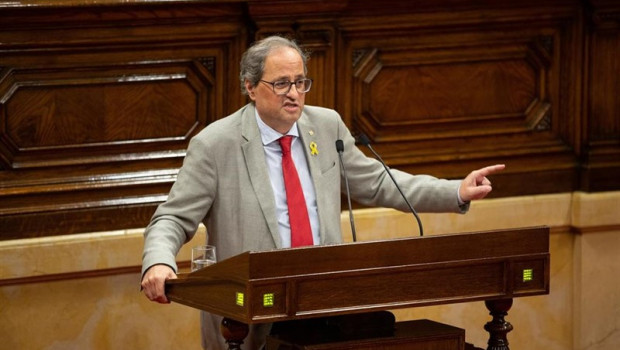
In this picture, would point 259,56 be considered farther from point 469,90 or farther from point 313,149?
point 469,90

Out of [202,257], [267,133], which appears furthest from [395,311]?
[202,257]

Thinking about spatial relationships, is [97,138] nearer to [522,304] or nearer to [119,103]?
[119,103]

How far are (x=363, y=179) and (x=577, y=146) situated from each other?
219cm

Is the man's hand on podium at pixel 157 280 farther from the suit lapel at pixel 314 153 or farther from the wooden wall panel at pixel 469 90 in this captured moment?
the wooden wall panel at pixel 469 90

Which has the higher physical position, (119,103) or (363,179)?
(119,103)

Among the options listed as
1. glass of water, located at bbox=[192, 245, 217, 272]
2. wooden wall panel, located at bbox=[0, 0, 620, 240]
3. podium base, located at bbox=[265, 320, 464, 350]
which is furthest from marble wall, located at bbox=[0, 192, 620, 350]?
podium base, located at bbox=[265, 320, 464, 350]

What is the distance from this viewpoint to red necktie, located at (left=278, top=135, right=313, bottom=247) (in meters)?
4.46

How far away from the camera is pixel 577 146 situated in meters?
6.60

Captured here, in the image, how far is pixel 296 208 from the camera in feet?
14.7

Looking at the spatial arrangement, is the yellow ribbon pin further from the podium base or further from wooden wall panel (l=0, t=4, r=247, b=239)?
wooden wall panel (l=0, t=4, r=247, b=239)

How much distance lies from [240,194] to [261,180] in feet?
0.28

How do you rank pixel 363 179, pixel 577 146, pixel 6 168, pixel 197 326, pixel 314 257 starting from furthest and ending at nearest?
pixel 577 146 < pixel 197 326 < pixel 6 168 < pixel 363 179 < pixel 314 257

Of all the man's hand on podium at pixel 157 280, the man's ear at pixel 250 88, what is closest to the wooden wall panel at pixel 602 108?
the man's ear at pixel 250 88

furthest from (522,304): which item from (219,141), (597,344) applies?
(219,141)
